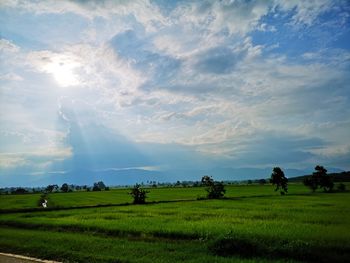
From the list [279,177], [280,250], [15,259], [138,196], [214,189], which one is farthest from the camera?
[279,177]

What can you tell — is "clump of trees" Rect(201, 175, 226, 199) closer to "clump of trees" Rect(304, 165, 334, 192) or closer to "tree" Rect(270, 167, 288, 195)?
"tree" Rect(270, 167, 288, 195)

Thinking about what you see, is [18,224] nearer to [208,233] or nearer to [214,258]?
[208,233]

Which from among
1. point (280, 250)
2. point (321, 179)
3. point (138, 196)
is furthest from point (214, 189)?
point (280, 250)

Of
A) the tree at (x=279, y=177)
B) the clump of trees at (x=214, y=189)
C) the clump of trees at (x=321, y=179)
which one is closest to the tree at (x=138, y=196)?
the clump of trees at (x=214, y=189)

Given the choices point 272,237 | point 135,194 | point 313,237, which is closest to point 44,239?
point 272,237

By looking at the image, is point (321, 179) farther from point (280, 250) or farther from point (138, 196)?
point (280, 250)

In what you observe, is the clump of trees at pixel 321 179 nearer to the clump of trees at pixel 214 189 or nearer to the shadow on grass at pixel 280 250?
the clump of trees at pixel 214 189

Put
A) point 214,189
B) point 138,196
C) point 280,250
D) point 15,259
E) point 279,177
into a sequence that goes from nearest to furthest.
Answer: point 15,259, point 280,250, point 138,196, point 214,189, point 279,177

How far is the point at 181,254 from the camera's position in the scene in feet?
56.4

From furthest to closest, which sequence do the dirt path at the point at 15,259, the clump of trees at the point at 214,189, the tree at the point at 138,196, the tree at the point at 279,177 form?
1. the tree at the point at 279,177
2. the clump of trees at the point at 214,189
3. the tree at the point at 138,196
4. the dirt path at the point at 15,259

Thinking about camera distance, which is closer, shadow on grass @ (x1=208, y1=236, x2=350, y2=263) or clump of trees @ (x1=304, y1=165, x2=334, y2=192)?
shadow on grass @ (x1=208, y1=236, x2=350, y2=263)

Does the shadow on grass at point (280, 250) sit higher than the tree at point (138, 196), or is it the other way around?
the tree at point (138, 196)

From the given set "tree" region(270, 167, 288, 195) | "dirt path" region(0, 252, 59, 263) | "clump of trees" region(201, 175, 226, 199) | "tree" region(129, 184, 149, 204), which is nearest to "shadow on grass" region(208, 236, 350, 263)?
"dirt path" region(0, 252, 59, 263)

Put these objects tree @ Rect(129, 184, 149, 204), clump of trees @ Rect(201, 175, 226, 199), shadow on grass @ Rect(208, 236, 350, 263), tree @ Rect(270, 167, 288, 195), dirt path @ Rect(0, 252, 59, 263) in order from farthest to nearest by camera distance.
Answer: tree @ Rect(270, 167, 288, 195)
clump of trees @ Rect(201, 175, 226, 199)
tree @ Rect(129, 184, 149, 204)
shadow on grass @ Rect(208, 236, 350, 263)
dirt path @ Rect(0, 252, 59, 263)
